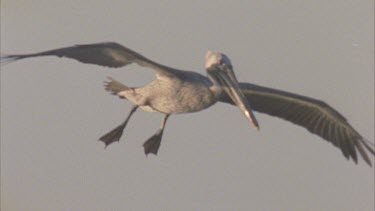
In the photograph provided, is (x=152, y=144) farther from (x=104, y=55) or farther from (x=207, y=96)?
(x=104, y=55)

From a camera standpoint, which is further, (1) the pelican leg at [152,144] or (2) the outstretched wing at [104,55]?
(1) the pelican leg at [152,144]

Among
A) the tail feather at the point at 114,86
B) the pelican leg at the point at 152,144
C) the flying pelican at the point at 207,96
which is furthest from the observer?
the pelican leg at the point at 152,144

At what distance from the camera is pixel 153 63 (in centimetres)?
1026

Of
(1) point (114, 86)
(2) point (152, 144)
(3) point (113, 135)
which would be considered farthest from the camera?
(3) point (113, 135)

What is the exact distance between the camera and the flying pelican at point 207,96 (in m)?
10.3

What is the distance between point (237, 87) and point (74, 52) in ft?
5.09

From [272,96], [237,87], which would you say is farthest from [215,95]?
[272,96]

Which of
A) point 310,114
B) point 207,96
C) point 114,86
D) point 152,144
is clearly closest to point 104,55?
point 114,86

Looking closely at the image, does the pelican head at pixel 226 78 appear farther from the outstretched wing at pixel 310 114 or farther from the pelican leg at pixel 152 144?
the pelican leg at pixel 152 144

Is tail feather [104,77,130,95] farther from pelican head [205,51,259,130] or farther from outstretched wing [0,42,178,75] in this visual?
pelican head [205,51,259,130]

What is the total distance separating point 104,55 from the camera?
1044cm

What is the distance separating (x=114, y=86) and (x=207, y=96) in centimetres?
115

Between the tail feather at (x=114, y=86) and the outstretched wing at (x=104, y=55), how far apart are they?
554 mm

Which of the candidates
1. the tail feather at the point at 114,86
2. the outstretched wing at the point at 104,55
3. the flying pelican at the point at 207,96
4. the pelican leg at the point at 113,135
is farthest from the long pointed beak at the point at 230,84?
the pelican leg at the point at 113,135
